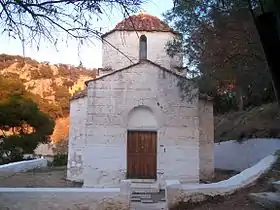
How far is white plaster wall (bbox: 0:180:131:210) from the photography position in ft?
31.2

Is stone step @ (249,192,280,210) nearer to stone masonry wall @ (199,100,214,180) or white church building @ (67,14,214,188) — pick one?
white church building @ (67,14,214,188)

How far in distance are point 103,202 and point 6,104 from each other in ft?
59.1

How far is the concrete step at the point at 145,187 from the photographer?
15253mm

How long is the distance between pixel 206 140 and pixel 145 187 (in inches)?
167

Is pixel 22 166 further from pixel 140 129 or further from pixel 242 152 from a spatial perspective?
pixel 242 152

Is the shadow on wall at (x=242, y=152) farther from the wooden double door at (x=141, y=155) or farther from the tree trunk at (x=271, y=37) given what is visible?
the tree trunk at (x=271, y=37)

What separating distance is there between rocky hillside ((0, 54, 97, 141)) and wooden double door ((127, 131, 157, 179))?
2732 cm

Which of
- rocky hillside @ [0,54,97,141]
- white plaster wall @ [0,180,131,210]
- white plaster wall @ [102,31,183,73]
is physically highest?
rocky hillside @ [0,54,97,141]

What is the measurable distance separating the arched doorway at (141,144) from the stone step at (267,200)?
765cm

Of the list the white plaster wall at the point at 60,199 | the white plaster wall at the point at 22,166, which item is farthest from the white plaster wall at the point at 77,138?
the white plaster wall at the point at 60,199

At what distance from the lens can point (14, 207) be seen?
951 cm

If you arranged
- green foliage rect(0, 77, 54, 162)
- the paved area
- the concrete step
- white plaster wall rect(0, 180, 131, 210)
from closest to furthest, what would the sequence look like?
white plaster wall rect(0, 180, 131, 210)
the paved area
the concrete step
green foliage rect(0, 77, 54, 162)

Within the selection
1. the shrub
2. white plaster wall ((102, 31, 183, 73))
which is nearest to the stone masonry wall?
white plaster wall ((102, 31, 183, 73))

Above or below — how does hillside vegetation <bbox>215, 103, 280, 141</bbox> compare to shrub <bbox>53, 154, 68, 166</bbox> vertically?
above
